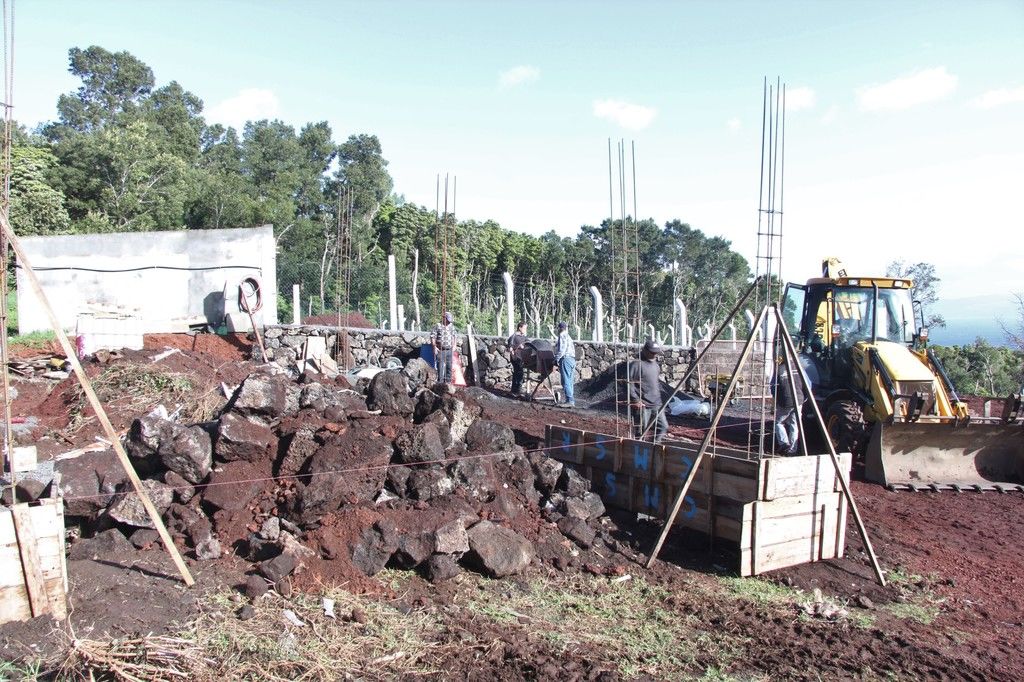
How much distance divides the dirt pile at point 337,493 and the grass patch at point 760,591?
0.99 meters

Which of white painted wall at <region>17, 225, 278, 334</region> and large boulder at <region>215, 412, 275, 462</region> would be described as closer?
large boulder at <region>215, 412, 275, 462</region>

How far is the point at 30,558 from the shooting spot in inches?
187

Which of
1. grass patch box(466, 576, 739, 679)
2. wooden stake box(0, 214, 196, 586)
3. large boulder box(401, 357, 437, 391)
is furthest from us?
large boulder box(401, 357, 437, 391)

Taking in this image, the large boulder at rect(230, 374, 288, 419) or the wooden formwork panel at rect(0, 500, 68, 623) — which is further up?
the large boulder at rect(230, 374, 288, 419)

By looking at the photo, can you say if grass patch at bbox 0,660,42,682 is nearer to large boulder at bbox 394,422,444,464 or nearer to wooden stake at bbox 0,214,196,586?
wooden stake at bbox 0,214,196,586

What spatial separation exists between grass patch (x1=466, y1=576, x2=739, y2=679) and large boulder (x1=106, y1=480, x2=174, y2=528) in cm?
270

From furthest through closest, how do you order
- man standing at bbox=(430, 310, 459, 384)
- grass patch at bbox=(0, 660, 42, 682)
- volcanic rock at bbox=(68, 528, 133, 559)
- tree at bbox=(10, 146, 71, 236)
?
tree at bbox=(10, 146, 71, 236), man standing at bbox=(430, 310, 459, 384), volcanic rock at bbox=(68, 528, 133, 559), grass patch at bbox=(0, 660, 42, 682)

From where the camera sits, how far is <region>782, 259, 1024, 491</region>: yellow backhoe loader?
33.0 ft

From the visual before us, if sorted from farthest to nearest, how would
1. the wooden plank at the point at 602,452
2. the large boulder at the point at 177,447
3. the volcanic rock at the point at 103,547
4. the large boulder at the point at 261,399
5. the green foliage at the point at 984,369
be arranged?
the green foliage at the point at 984,369 → the wooden plank at the point at 602,452 → the large boulder at the point at 261,399 → the large boulder at the point at 177,447 → the volcanic rock at the point at 103,547

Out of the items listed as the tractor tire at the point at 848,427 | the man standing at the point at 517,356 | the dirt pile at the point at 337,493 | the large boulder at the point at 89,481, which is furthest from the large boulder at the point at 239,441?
the man standing at the point at 517,356

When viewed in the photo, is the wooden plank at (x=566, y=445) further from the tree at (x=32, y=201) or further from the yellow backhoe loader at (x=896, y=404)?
the tree at (x=32, y=201)

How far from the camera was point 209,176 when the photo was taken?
29.9 m

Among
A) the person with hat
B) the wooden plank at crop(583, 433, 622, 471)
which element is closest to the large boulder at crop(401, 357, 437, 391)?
the person with hat

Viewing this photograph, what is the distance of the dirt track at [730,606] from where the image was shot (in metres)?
4.91
